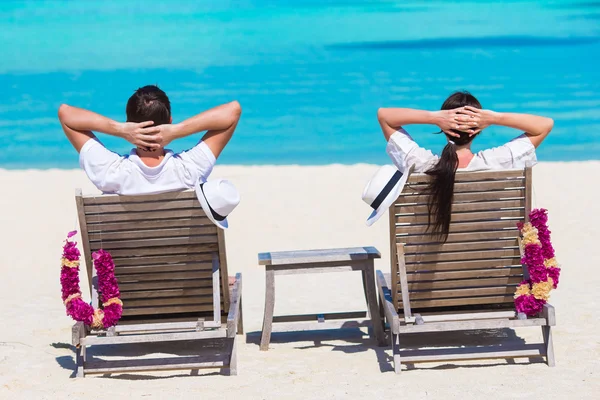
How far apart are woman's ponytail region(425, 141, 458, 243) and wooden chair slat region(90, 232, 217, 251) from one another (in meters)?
1.03

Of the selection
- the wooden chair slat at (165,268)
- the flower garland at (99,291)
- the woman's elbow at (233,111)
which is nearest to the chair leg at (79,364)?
the flower garland at (99,291)

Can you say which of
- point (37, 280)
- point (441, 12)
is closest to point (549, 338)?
point (37, 280)

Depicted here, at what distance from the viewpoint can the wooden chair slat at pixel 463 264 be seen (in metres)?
4.34

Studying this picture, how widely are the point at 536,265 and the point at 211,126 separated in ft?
5.42

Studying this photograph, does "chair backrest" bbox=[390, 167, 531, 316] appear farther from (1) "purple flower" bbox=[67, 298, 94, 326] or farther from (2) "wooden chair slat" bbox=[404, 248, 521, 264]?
(1) "purple flower" bbox=[67, 298, 94, 326]

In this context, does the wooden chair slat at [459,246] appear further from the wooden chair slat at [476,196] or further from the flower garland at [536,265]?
the wooden chair slat at [476,196]

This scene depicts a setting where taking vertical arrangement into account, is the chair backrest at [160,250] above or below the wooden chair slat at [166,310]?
above

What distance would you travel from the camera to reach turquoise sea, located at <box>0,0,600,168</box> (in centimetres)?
1972

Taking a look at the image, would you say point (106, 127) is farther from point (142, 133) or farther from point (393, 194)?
point (393, 194)

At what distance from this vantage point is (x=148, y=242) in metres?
4.27

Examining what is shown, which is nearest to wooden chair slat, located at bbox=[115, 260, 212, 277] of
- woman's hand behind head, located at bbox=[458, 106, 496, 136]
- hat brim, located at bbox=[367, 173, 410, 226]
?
hat brim, located at bbox=[367, 173, 410, 226]

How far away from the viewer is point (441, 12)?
28.8 meters

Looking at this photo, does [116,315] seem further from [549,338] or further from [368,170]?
[368,170]

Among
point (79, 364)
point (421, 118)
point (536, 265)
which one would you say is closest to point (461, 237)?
point (536, 265)
